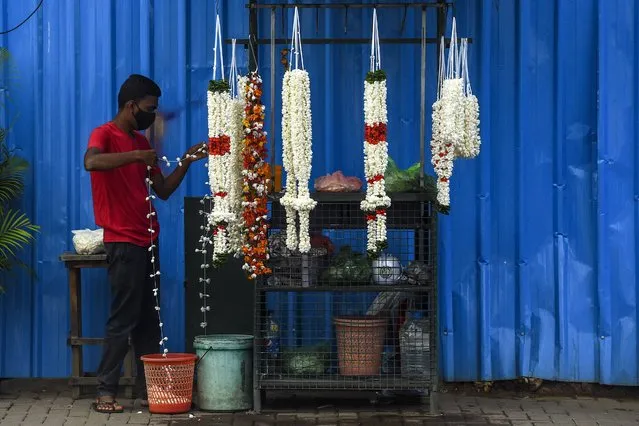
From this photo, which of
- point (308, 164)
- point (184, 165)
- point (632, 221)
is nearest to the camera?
point (308, 164)

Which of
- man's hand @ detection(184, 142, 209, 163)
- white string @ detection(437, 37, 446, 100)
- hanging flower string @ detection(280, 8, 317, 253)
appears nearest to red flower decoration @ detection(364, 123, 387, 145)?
hanging flower string @ detection(280, 8, 317, 253)

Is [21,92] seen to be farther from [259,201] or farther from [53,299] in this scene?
[259,201]

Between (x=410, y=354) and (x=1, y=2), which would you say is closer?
(x=410, y=354)

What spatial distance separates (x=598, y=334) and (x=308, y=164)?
9.02 feet

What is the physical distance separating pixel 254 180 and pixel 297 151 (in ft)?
1.20

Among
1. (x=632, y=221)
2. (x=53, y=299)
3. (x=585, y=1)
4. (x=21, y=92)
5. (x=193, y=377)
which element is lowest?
(x=193, y=377)

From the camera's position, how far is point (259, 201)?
7.75m

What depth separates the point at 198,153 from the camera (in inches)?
319

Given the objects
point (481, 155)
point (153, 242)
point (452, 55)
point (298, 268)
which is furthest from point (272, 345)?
point (452, 55)

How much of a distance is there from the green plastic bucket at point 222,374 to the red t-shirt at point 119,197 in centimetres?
88

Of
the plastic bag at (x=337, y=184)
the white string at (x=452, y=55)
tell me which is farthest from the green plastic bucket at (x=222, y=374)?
the white string at (x=452, y=55)

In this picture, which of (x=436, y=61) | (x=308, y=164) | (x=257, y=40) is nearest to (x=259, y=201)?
(x=308, y=164)

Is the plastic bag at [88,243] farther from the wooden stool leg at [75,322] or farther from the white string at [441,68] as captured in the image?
the white string at [441,68]

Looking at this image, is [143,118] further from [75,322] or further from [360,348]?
[360,348]
